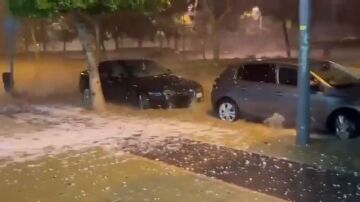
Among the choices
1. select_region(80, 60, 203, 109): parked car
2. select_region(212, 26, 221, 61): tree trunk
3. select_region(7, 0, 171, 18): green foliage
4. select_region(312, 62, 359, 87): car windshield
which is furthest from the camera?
select_region(212, 26, 221, 61): tree trunk

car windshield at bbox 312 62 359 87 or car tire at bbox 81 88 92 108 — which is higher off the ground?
car windshield at bbox 312 62 359 87

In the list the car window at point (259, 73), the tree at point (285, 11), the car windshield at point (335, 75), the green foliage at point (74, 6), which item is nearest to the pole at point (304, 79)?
the car windshield at point (335, 75)

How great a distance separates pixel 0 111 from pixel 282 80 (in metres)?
8.51

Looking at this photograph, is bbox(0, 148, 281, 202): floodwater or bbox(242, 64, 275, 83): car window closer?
bbox(0, 148, 281, 202): floodwater

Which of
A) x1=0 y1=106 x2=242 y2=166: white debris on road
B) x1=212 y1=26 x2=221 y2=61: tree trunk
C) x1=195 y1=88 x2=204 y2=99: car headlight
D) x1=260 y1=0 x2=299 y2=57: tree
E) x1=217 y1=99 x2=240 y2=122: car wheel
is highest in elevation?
x1=260 y1=0 x2=299 y2=57: tree

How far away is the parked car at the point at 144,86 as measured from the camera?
1742 cm

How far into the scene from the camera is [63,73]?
3422 cm

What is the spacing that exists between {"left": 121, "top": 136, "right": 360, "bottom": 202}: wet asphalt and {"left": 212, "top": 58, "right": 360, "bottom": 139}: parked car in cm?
246

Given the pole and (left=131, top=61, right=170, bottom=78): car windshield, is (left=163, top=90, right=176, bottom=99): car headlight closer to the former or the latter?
(left=131, top=61, right=170, bottom=78): car windshield

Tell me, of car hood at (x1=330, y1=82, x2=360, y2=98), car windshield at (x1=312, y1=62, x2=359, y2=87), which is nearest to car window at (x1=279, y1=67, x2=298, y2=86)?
car windshield at (x1=312, y1=62, x2=359, y2=87)

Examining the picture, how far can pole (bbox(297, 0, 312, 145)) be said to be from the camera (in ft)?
37.0

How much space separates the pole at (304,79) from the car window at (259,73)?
2.46m

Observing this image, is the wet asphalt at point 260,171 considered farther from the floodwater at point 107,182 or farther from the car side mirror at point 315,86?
the car side mirror at point 315,86

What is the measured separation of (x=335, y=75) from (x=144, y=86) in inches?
245
